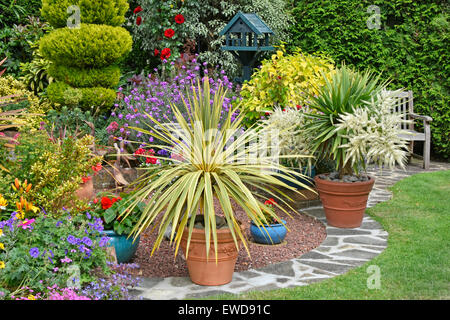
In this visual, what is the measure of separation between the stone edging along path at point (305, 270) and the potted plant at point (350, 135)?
0.27 m

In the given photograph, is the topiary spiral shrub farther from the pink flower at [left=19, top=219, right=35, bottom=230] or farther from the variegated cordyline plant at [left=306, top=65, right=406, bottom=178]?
the pink flower at [left=19, top=219, right=35, bottom=230]

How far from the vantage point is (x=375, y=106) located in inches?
186

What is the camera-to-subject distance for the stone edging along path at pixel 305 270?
3525 millimetres

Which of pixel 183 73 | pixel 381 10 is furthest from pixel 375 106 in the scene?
pixel 381 10

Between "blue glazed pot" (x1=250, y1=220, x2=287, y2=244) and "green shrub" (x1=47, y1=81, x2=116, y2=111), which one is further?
"green shrub" (x1=47, y1=81, x2=116, y2=111)

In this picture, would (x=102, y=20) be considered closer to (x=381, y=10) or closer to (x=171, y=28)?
(x=171, y=28)

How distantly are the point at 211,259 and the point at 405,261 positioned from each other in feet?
5.30

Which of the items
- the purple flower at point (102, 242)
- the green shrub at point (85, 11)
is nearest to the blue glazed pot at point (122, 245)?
the purple flower at point (102, 242)

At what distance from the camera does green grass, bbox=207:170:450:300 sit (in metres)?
3.41

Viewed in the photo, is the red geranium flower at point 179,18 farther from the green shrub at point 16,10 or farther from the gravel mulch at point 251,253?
the gravel mulch at point 251,253

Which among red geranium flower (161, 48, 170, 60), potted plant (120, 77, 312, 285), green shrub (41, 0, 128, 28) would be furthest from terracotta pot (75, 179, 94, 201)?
red geranium flower (161, 48, 170, 60)

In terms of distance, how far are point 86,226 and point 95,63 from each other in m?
3.87

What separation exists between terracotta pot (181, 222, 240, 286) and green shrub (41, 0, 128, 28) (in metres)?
4.34

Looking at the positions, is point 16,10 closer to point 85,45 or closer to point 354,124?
point 85,45
